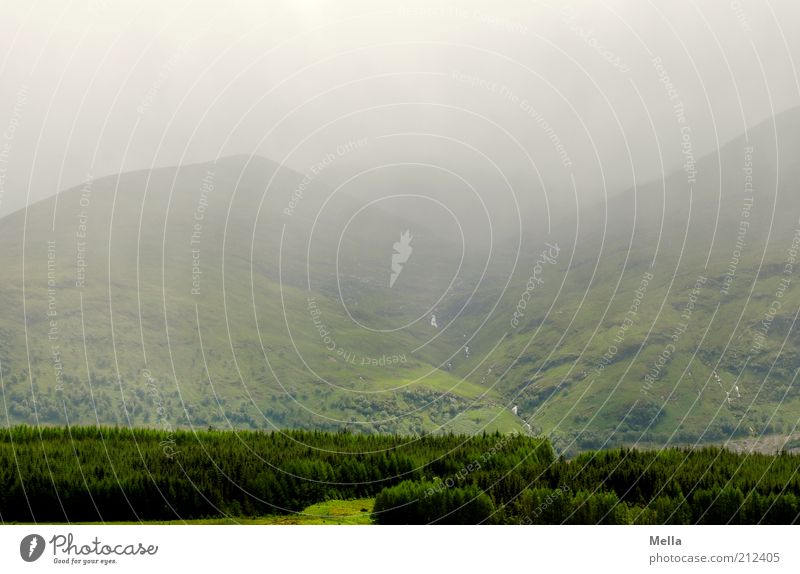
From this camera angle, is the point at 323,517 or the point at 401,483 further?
the point at 323,517

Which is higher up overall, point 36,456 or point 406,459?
point 36,456

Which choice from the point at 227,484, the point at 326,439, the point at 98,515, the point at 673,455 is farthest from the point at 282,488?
the point at 673,455

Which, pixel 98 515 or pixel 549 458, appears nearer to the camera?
pixel 98 515

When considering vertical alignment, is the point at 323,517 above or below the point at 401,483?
below
